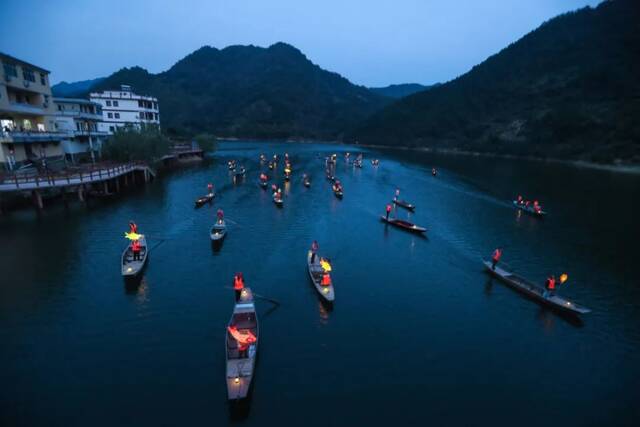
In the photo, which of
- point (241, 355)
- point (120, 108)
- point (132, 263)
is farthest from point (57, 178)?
point (120, 108)

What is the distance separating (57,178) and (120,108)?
57.2 metres

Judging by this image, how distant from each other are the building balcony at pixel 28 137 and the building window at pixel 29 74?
9.27 metres

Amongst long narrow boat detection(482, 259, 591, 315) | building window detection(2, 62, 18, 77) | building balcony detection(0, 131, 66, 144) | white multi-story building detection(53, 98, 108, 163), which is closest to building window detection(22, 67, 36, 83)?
building window detection(2, 62, 18, 77)

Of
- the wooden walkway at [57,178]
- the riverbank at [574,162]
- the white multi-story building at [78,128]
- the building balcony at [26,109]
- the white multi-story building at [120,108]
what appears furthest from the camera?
the riverbank at [574,162]

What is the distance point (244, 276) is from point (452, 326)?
1860 centimetres

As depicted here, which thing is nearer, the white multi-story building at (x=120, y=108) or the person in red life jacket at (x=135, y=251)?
the person in red life jacket at (x=135, y=251)

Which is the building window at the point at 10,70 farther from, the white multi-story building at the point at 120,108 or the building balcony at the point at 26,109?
the white multi-story building at the point at 120,108

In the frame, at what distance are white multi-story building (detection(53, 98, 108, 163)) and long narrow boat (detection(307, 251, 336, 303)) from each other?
190ft

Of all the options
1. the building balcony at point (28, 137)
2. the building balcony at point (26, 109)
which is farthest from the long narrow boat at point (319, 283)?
the building balcony at point (26, 109)

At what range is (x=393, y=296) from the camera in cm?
3031

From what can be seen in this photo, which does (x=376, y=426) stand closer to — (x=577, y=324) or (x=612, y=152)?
(x=577, y=324)

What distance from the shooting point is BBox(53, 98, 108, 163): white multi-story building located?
69062 mm

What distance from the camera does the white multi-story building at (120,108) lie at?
95812 mm

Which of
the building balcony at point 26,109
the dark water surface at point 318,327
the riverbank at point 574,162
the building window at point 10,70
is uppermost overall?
the building window at point 10,70
